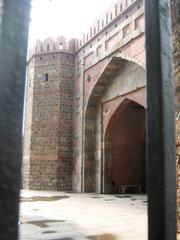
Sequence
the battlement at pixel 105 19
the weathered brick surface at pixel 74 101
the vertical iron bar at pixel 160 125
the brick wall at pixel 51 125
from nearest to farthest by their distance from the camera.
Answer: the vertical iron bar at pixel 160 125, the battlement at pixel 105 19, the weathered brick surface at pixel 74 101, the brick wall at pixel 51 125

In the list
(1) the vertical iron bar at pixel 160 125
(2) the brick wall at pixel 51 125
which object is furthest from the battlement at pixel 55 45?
(1) the vertical iron bar at pixel 160 125

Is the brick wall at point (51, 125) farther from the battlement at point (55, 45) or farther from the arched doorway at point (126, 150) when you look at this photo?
the arched doorway at point (126, 150)

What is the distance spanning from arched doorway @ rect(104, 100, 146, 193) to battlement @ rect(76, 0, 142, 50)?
3.11 m

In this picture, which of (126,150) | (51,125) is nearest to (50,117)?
(51,125)

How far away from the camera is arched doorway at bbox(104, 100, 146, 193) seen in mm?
12515

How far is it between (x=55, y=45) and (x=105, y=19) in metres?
3.13

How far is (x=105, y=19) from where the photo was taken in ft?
39.2

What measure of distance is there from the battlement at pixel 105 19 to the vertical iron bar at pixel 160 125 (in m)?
9.46

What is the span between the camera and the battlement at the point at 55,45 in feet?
46.6

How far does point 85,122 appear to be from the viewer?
1305cm

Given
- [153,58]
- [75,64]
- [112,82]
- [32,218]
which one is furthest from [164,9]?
[75,64]

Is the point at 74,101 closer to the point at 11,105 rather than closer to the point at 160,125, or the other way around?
the point at 160,125

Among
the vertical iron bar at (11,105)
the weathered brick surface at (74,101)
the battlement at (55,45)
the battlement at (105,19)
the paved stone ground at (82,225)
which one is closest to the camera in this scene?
the vertical iron bar at (11,105)

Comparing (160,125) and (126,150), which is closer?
(160,125)
